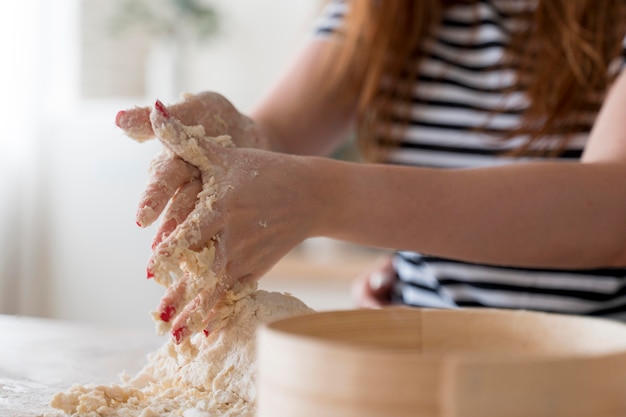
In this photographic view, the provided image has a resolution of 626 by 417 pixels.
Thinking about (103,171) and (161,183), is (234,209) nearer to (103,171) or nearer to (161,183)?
(161,183)

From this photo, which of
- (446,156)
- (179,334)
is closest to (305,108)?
(446,156)

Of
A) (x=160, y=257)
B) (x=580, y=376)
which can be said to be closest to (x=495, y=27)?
(x=160, y=257)

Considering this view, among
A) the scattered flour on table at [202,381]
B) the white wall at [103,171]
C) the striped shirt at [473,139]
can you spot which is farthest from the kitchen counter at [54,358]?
the white wall at [103,171]

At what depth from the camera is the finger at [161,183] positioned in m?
0.63

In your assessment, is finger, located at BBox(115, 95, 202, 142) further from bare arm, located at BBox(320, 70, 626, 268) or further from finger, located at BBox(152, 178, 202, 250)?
bare arm, located at BBox(320, 70, 626, 268)

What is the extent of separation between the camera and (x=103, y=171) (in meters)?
2.61

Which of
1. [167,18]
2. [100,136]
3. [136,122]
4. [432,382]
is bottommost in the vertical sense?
[432,382]

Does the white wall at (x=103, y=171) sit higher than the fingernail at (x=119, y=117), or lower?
higher

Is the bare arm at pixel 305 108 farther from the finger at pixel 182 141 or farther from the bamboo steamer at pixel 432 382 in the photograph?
the bamboo steamer at pixel 432 382

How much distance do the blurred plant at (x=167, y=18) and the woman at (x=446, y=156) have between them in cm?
150

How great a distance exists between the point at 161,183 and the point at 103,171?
2049 mm

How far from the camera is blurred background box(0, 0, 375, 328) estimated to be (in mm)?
2551

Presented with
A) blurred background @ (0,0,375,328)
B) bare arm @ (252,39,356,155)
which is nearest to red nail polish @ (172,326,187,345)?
bare arm @ (252,39,356,155)

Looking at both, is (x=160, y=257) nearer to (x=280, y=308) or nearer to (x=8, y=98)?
(x=280, y=308)
